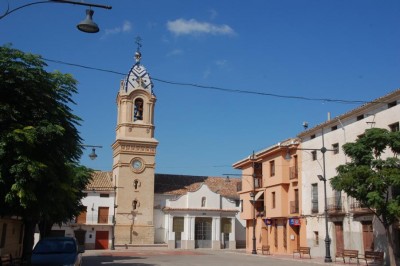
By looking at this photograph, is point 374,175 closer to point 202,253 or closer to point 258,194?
point 258,194

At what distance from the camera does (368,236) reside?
28312mm

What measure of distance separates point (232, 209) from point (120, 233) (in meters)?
14.8

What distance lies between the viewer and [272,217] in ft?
136

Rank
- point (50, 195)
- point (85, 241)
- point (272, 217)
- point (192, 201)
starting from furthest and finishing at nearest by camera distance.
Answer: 1. point (192, 201)
2. point (85, 241)
3. point (272, 217)
4. point (50, 195)

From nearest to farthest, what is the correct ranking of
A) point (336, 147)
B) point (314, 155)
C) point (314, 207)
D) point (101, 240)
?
point (336, 147)
point (314, 207)
point (314, 155)
point (101, 240)

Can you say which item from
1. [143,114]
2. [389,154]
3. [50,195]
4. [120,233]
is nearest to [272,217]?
[389,154]

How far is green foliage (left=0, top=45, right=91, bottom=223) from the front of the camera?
13.9m

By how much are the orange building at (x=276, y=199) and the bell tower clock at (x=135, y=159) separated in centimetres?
1467

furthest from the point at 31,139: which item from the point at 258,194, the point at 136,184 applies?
the point at 136,184

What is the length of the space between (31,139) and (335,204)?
23.2 m

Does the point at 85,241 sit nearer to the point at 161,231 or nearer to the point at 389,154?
the point at 161,231

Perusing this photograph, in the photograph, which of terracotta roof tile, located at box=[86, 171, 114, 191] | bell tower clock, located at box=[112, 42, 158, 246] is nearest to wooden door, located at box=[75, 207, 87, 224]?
terracotta roof tile, located at box=[86, 171, 114, 191]

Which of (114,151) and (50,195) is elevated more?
(114,151)

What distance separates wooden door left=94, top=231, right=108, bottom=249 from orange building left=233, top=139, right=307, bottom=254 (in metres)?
17.6
